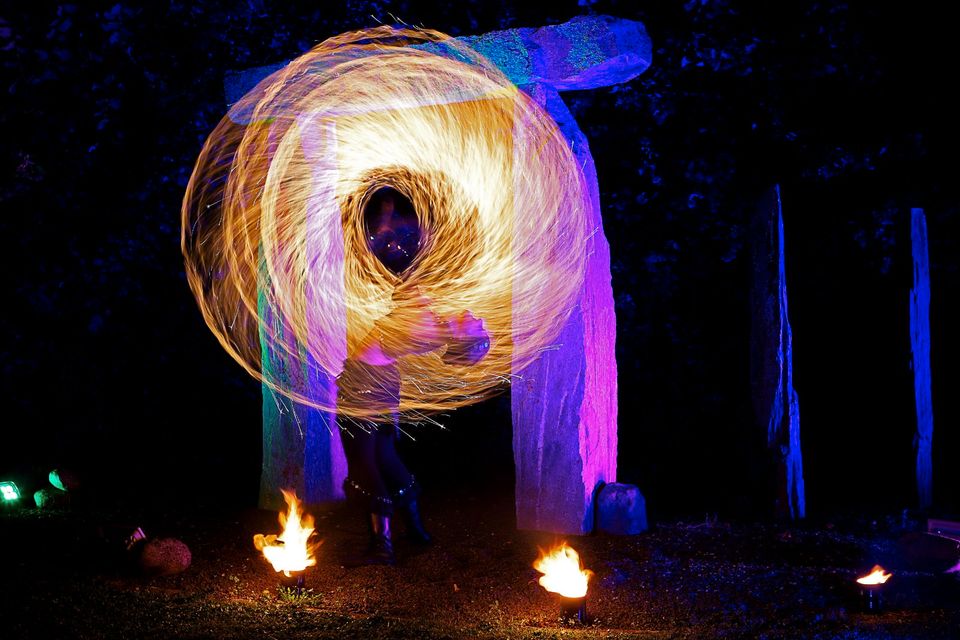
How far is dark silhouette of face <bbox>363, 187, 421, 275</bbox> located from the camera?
4586 millimetres

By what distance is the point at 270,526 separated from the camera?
18.0ft

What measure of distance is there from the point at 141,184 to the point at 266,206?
344 cm

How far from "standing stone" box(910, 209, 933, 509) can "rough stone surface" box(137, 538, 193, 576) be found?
5038 mm

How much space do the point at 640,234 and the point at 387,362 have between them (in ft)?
13.7

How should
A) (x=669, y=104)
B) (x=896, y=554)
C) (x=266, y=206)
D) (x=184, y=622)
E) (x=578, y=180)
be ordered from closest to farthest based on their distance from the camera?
(x=184, y=622) → (x=896, y=554) → (x=578, y=180) → (x=266, y=206) → (x=669, y=104)

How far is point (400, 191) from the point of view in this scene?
5562mm

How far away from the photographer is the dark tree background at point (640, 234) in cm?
713

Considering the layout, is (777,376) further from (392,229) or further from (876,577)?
(392,229)

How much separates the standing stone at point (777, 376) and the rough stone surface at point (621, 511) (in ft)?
3.62

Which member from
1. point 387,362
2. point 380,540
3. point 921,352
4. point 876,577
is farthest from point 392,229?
point 921,352

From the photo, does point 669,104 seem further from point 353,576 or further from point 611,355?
point 353,576

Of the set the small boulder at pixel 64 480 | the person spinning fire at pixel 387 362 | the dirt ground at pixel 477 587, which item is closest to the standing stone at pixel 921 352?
the dirt ground at pixel 477 587

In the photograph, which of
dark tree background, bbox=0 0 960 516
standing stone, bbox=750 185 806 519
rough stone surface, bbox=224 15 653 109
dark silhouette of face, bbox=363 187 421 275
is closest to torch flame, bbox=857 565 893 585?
standing stone, bbox=750 185 806 519

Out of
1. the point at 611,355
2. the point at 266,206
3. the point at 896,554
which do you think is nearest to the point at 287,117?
the point at 266,206
